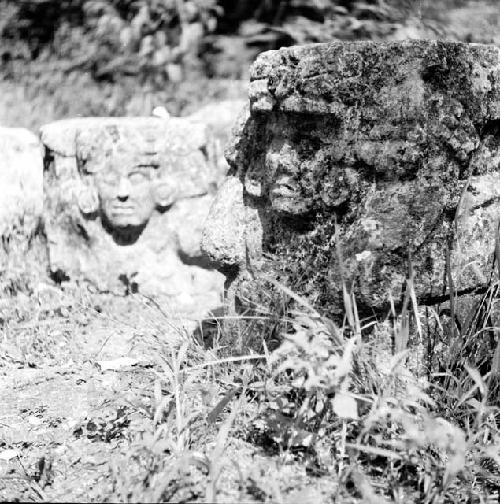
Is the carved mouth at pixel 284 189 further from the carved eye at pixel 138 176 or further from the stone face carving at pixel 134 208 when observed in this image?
the carved eye at pixel 138 176

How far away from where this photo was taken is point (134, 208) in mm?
4016

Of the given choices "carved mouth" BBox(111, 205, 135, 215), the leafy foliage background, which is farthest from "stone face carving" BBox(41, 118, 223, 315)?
the leafy foliage background

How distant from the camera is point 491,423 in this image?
248cm

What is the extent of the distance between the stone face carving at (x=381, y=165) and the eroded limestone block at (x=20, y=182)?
179cm

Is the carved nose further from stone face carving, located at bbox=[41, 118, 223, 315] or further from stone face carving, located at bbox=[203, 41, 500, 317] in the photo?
stone face carving, located at bbox=[203, 41, 500, 317]

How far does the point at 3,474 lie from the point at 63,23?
17.0 ft

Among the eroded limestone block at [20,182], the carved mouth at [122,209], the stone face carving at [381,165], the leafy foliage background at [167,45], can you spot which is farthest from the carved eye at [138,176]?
the leafy foliage background at [167,45]

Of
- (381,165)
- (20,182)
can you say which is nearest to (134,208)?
(20,182)

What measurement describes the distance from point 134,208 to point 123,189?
0.39ft

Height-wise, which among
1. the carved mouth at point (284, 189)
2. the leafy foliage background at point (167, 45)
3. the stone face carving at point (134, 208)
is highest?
the leafy foliage background at point (167, 45)

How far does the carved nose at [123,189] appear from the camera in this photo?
397cm

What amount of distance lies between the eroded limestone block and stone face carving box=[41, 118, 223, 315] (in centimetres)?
10

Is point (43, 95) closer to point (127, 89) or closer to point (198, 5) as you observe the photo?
point (127, 89)

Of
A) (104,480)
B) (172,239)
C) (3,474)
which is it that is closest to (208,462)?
(104,480)
